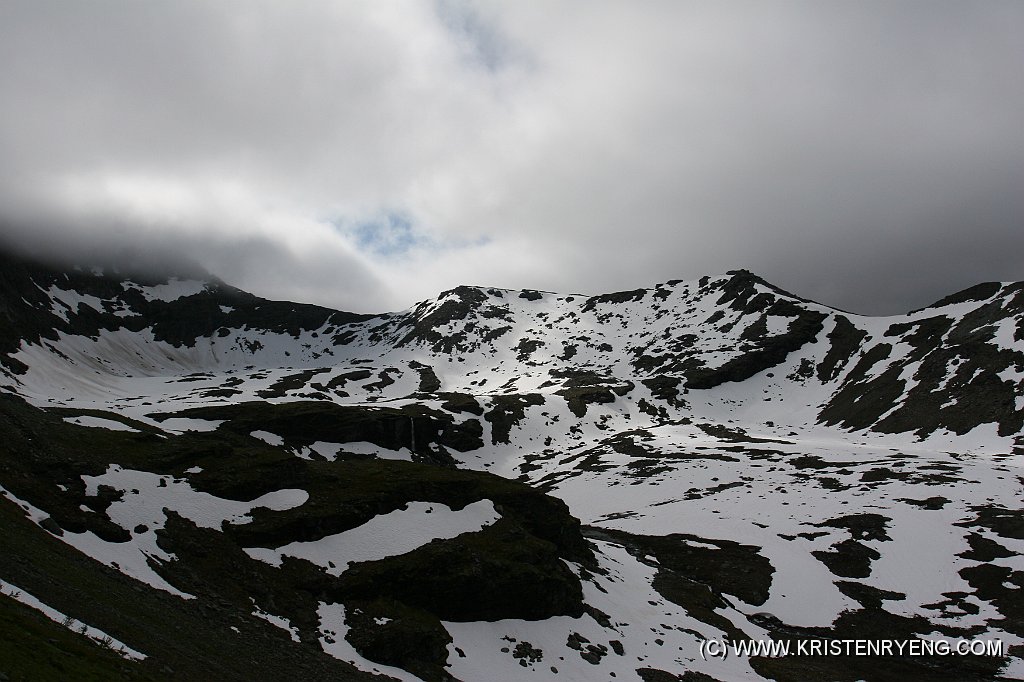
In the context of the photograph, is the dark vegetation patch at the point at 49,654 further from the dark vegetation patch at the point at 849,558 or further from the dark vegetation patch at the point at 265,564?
the dark vegetation patch at the point at 849,558

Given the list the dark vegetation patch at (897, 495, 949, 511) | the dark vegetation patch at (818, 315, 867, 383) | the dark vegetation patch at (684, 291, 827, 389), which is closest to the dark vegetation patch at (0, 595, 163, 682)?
the dark vegetation patch at (897, 495, 949, 511)

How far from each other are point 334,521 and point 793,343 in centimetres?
19625

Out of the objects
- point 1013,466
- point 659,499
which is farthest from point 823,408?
point 659,499

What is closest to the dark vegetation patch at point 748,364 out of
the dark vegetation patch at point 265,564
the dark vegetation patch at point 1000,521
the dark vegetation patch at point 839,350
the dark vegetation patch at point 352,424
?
the dark vegetation patch at point 839,350

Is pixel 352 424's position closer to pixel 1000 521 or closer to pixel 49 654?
pixel 1000 521

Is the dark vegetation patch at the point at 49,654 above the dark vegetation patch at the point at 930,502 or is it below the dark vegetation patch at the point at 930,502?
below

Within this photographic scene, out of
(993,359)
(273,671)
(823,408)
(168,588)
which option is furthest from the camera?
(823,408)

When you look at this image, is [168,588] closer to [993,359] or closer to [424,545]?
[424,545]

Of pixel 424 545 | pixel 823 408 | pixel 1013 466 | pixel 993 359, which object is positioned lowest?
pixel 424 545

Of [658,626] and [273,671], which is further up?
[658,626]

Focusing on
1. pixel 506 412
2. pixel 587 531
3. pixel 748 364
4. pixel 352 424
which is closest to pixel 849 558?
pixel 587 531

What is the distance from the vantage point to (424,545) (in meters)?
36.7

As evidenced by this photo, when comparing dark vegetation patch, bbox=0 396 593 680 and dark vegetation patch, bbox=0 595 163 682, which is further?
dark vegetation patch, bbox=0 396 593 680

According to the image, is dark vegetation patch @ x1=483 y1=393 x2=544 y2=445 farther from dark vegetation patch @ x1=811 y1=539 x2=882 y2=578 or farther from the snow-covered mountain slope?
dark vegetation patch @ x1=811 y1=539 x2=882 y2=578
